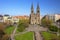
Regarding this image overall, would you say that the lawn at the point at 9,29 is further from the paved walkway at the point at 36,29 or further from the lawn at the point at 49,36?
the lawn at the point at 49,36

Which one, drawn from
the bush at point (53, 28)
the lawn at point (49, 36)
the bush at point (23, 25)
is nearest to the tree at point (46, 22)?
the bush at point (53, 28)

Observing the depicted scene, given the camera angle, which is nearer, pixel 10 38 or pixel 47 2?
pixel 10 38

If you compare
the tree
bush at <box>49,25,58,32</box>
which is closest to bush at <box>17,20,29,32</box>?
the tree

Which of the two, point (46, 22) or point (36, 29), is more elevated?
point (46, 22)

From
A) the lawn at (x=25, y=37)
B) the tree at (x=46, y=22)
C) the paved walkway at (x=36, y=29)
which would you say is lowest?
the lawn at (x=25, y=37)

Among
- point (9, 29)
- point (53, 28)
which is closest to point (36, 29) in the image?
point (53, 28)

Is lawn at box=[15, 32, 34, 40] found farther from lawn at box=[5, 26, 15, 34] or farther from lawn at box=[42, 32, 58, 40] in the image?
lawn at box=[42, 32, 58, 40]

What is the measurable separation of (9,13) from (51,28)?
1.17 metres

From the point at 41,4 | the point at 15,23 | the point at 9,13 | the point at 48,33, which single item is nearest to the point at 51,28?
the point at 48,33

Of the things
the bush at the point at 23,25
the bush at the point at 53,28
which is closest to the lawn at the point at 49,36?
the bush at the point at 53,28

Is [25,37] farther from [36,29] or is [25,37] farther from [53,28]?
[53,28]

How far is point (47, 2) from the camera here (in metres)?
3.22

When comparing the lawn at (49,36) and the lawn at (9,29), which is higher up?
the lawn at (9,29)

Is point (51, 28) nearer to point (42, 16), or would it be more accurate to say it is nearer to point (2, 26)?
point (42, 16)
